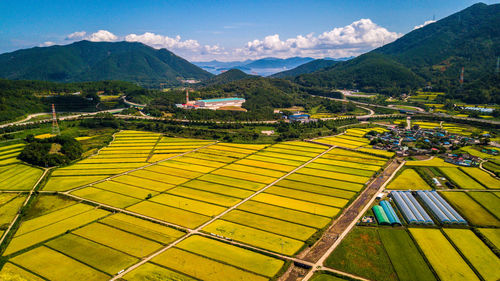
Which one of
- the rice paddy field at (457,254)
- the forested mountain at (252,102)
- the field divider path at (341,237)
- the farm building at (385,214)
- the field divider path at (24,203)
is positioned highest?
the forested mountain at (252,102)

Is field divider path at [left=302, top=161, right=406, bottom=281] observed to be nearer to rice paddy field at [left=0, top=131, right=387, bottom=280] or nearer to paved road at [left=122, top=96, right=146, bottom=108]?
rice paddy field at [left=0, top=131, right=387, bottom=280]

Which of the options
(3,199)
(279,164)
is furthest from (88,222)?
(279,164)

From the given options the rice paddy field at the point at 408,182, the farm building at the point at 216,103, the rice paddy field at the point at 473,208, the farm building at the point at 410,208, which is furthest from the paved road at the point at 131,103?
the rice paddy field at the point at 473,208

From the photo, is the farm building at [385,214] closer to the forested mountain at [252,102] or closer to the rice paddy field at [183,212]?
the rice paddy field at [183,212]

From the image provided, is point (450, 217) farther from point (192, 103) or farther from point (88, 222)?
point (192, 103)

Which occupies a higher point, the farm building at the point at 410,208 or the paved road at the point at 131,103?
the paved road at the point at 131,103

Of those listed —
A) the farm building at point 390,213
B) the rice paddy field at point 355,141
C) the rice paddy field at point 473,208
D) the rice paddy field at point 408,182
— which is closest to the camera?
the farm building at point 390,213

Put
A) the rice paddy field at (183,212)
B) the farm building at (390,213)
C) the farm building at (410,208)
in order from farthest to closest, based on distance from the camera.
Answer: the farm building at (410,208) → the farm building at (390,213) → the rice paddy field at (183,212)
